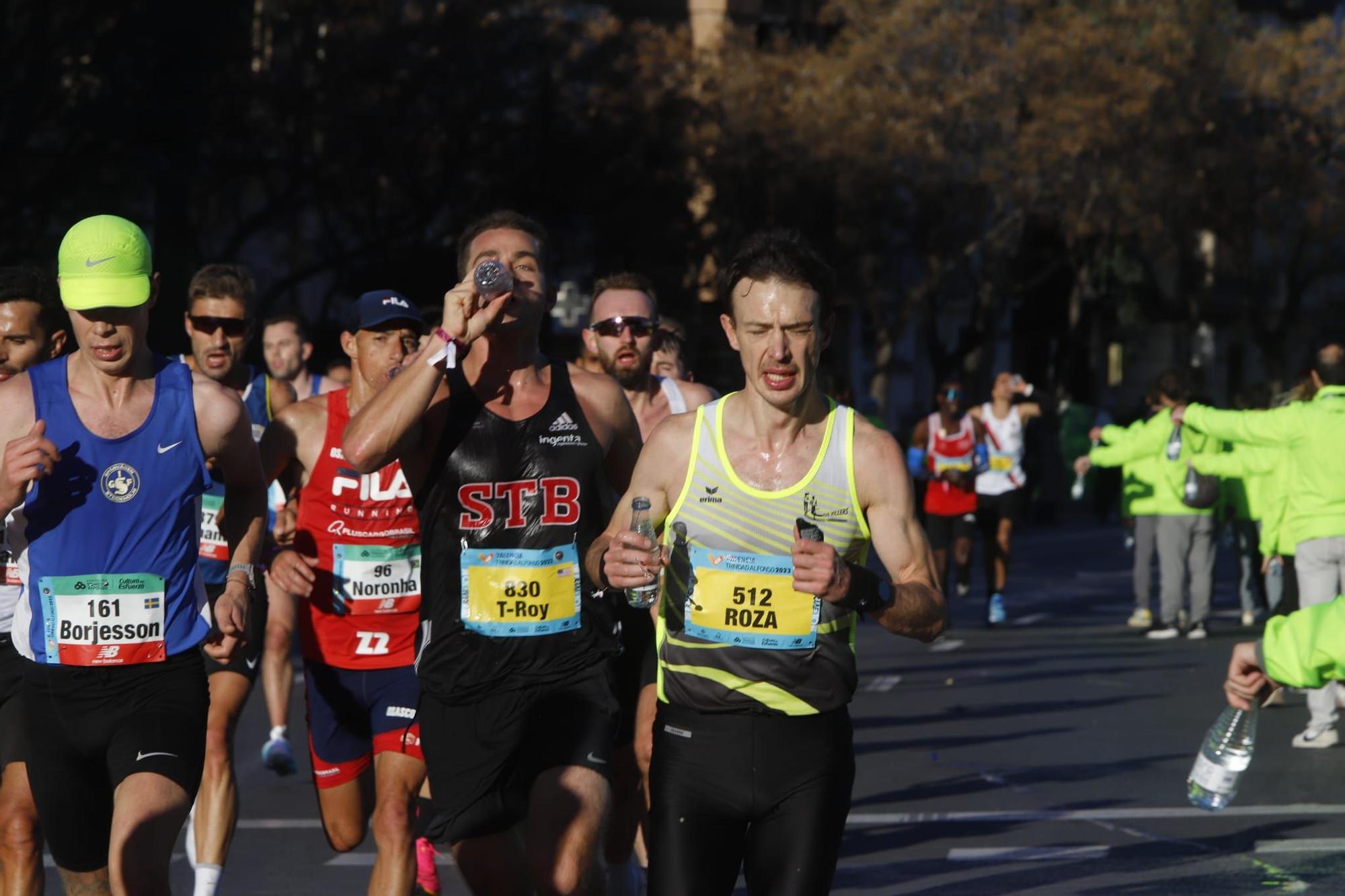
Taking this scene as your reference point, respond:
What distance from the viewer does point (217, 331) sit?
299 inches

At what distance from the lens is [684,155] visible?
3422 cm

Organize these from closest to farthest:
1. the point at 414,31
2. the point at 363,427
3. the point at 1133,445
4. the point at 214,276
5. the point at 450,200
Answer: the point at 363,427 < the point at 214,276 < the point at 1133,445 < the point at 414,31 < the point at 450,200

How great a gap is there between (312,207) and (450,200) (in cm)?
430

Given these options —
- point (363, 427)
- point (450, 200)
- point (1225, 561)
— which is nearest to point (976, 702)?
point (363, 427)

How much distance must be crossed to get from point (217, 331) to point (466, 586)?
8.21 ft

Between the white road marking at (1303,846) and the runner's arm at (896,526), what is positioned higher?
the runner's arm at (896,526)

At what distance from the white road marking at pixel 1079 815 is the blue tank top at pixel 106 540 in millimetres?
4295

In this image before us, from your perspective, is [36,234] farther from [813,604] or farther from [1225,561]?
[813,604]

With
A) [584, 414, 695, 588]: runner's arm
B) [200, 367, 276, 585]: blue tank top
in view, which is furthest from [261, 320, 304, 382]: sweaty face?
[584, 414, 695, 588]: runner's arm

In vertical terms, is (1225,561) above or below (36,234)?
below

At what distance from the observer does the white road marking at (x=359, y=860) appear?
8.05m

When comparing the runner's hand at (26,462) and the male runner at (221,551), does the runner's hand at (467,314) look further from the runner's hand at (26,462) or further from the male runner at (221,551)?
the male runner at (221,551)

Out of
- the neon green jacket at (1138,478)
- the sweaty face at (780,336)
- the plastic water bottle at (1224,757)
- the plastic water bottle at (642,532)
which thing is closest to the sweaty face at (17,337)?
the plastic water bottle at (642,532)

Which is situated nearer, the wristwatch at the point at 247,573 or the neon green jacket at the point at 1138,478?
the wristwatch at the point at 247,573
